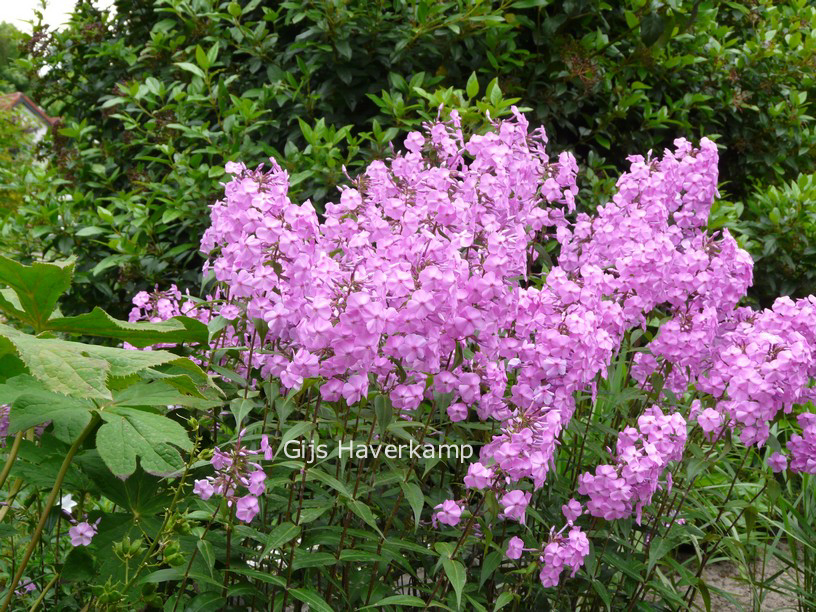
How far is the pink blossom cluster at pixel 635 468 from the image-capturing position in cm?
216

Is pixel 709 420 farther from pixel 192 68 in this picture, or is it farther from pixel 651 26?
pixel 192 68

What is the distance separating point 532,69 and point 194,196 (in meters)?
1.89

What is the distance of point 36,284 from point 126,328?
0.19m

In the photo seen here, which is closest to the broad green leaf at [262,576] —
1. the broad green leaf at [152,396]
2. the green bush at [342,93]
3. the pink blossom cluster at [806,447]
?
the broad green leaf at [152,396]

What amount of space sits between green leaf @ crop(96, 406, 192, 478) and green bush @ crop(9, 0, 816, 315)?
2.32 meters

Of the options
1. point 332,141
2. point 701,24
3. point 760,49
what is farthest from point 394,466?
point 760,49

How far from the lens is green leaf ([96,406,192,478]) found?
158 cm

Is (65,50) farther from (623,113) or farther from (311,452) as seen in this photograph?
(311,452)

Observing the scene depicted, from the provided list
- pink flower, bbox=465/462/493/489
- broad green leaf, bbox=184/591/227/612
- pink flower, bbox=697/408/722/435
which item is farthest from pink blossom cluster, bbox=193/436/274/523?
pink flower, bbox=697/408/722/435

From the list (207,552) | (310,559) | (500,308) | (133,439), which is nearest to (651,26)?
(500,308)

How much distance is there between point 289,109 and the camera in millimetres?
4543

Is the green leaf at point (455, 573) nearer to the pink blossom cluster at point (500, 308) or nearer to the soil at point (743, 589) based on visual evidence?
the pink blossom cluster at point (500, 308)

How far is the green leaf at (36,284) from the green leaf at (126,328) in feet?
0.12

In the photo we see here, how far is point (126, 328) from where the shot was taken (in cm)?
175
